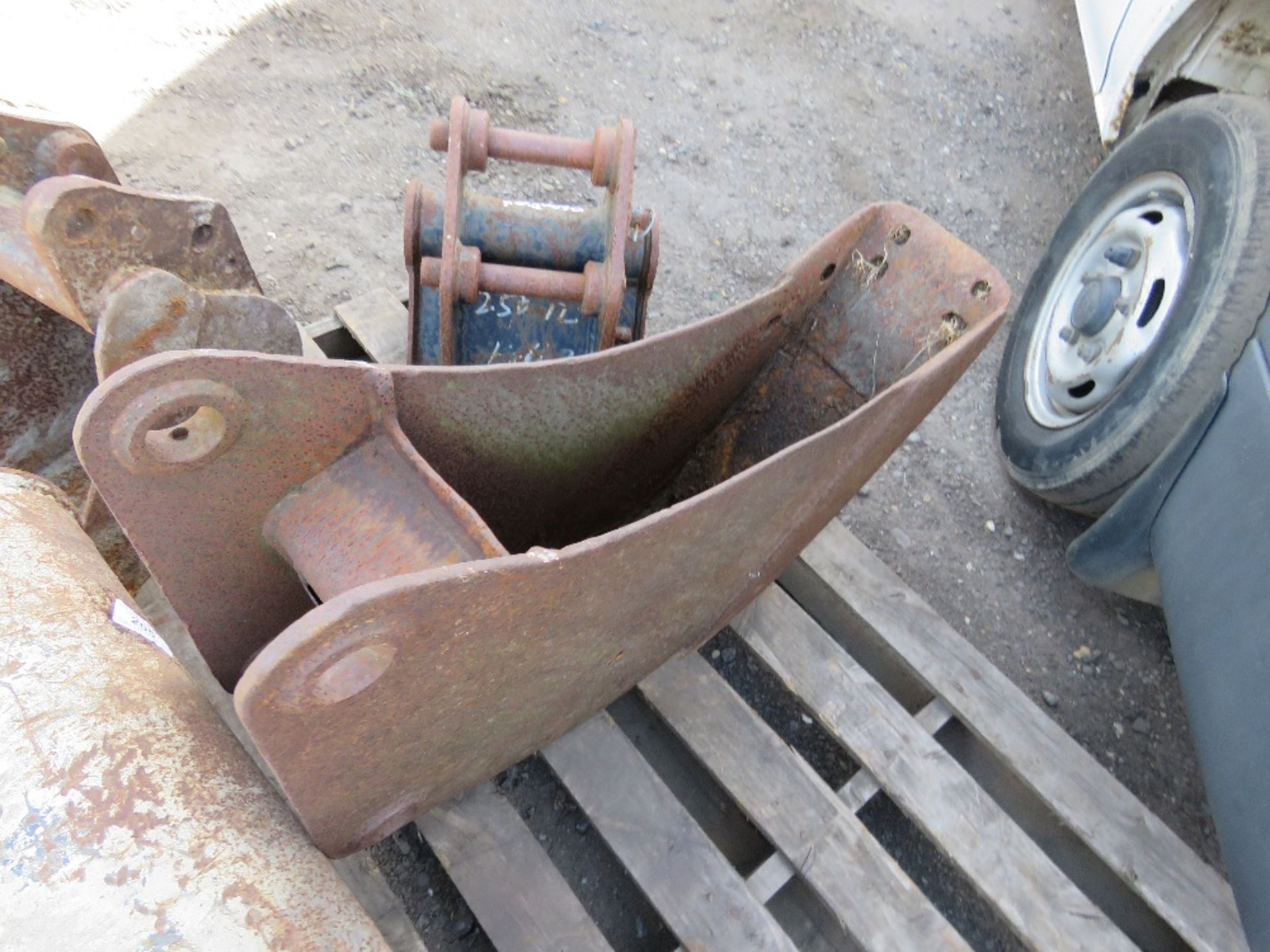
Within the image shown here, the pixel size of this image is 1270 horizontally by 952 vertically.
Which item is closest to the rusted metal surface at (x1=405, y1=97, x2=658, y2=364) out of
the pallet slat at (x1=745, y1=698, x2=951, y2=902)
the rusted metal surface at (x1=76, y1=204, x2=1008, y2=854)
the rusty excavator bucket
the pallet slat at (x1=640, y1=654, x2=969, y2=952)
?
the rusty excavator bucket

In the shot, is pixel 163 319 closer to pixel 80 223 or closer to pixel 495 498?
pixel 80 223

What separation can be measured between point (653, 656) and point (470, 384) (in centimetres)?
63

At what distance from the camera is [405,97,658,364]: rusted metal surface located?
1.57m

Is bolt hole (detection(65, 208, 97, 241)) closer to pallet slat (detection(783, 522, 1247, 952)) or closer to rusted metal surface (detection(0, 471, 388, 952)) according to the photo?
rusted metal surface (detection(0, 471, 388, 952))

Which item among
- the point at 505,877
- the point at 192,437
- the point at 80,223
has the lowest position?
the point at 505,877

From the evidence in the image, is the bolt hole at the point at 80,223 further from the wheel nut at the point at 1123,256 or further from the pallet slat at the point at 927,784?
the wheel nut at the point at 1123,256

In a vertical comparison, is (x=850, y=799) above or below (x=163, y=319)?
below

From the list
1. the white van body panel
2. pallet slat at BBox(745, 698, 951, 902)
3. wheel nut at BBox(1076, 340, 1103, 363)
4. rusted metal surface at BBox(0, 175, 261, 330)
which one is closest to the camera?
rusted metal surface at BBox(0, 175, 261, 330)

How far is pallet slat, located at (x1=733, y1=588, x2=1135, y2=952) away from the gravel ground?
0.30 metres

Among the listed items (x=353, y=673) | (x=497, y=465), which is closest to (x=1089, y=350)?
(x=497, y=465)

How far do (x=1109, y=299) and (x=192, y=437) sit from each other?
2013 millimetres

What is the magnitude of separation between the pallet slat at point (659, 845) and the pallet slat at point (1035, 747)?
0.60 metres

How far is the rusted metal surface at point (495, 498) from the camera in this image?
1021mm

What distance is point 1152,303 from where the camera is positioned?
1.98 meters
